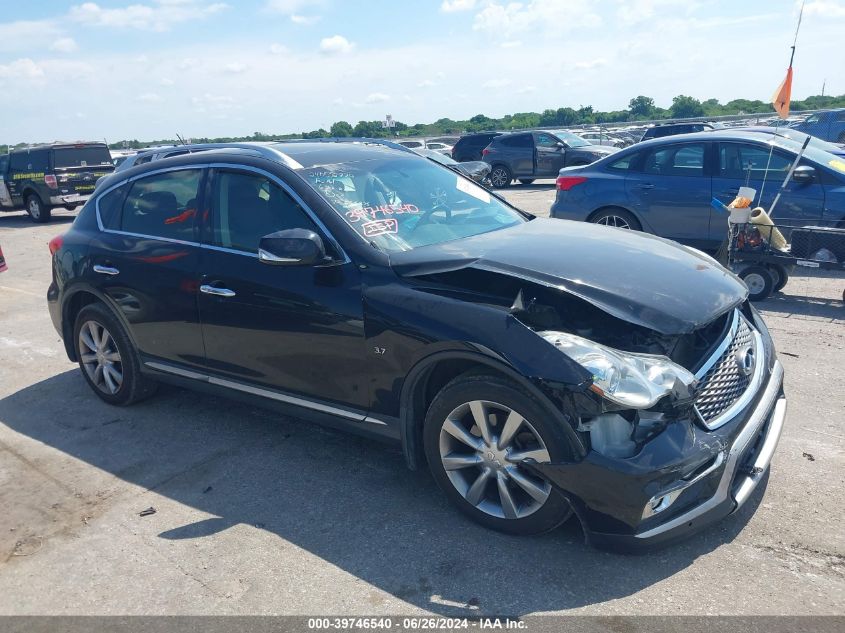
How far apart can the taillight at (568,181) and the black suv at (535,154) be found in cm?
1177

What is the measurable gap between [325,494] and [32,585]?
1432 millimetres

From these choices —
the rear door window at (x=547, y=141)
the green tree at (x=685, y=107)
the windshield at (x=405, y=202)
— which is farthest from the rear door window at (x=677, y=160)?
the green tree at (x=685, y=107)

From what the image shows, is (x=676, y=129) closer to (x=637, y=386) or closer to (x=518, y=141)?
(x=518, y=141)

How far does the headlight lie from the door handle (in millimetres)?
2010

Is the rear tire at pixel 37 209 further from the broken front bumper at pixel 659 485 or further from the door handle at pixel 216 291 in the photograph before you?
the broken front bumper at pixel 659 485

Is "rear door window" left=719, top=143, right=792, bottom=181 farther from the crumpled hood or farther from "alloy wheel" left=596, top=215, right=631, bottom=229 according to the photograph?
the crumpled hood

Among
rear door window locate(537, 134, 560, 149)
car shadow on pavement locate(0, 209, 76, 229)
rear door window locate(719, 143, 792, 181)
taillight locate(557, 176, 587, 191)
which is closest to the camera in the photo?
rear door window locate(719, 143, 792, 181)


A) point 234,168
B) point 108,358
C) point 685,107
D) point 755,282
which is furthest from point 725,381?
point 685,107

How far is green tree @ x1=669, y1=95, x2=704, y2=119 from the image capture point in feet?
176

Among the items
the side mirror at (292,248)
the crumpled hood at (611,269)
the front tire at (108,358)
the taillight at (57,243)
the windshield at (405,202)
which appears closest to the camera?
the crumpled hood at (611,269)

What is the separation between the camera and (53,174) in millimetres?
18484

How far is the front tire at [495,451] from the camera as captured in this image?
10.1ft

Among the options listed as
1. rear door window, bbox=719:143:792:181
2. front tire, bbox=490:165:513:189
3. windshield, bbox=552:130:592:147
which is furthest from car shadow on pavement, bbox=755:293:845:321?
front tire, bbox=490:165:513:189

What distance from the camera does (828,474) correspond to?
3.75 m
